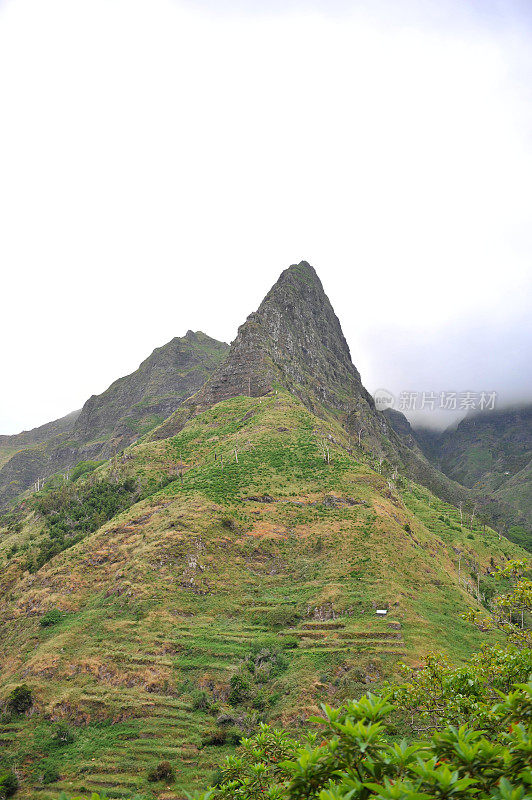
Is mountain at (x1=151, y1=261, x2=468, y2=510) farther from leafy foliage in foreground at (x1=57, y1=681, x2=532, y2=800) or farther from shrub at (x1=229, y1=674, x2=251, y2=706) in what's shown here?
leafy foliage in foreground at (x1=57, y1=681, x2=532, y2=800)

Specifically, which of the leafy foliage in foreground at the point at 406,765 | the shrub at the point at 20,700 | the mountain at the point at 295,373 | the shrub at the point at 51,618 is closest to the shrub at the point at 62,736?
the shrub at the point at 20,700

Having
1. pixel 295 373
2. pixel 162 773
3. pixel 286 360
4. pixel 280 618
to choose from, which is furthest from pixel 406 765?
pixel 286 360

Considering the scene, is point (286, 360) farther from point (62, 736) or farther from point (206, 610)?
point (62, 736)

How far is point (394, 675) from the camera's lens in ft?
101

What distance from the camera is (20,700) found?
3359 centimetres

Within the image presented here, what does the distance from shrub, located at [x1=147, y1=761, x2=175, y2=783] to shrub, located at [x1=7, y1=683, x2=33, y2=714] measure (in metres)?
15.5

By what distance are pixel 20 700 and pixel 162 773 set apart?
1685cm

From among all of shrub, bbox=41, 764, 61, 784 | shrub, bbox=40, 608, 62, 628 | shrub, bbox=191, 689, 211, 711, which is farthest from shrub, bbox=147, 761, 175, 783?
shrub, bbox=40, 608, 62, 628

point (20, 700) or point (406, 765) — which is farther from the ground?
point (406, 765)

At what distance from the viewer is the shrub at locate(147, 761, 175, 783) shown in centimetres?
2519

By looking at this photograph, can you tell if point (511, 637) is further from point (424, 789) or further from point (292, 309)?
point (292, 309)

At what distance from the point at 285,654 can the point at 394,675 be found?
32.2 ft

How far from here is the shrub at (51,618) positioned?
43969 mm

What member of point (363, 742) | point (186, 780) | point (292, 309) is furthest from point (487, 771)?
point (292, 309)
